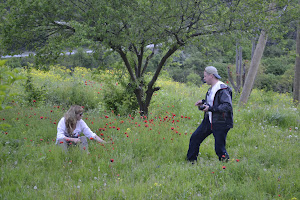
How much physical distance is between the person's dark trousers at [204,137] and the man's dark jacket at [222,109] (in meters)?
0.12

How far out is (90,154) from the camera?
5125 millimetres

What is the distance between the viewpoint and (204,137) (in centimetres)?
515

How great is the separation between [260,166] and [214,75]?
176 centimetres

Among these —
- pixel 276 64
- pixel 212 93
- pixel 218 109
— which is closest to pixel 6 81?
pixel 218 109

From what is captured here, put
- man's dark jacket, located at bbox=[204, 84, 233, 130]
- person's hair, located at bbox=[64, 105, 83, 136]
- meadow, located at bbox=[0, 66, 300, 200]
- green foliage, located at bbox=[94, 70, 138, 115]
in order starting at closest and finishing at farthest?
meadow, located at bbox=[0, 66, 300, 200], man's dark jacket, located at bbox=[204, 84, 233, 130], person's hair, located at bbox=[64, 105, 83, 136], green foliage, located at bbox=[94, 70, 138, 115]

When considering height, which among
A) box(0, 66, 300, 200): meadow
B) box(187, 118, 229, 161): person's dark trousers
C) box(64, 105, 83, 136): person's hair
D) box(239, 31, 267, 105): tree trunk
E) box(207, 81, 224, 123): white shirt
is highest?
box(239, 31, 267, 105): tree trunk

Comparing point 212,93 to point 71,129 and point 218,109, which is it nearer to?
point 218,109

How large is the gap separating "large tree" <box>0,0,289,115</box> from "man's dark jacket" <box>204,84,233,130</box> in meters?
2.40

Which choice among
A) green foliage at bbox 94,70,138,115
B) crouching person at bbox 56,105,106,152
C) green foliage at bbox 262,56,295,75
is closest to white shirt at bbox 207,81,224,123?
crouching person at bbox 56,105,106,152

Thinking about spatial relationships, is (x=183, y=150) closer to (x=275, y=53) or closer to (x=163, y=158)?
(x=163, y=158)

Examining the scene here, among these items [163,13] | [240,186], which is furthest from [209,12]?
[240,186]

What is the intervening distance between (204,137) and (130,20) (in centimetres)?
343

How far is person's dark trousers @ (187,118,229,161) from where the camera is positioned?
187 inches

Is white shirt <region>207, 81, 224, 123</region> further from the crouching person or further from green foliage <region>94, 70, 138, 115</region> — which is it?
green foliage <region>94, 70, 138, 115</region>
